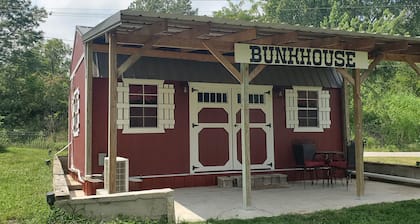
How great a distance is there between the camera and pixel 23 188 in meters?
6.88

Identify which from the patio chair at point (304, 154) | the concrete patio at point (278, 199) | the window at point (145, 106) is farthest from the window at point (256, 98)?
the concrete patio at point (278, 199)

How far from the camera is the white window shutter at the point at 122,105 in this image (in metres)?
7.21

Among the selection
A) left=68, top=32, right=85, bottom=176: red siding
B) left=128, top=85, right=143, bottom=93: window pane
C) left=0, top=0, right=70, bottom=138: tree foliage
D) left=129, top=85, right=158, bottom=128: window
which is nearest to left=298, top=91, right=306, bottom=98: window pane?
left=129, top=85, right=158, bottom=128: window

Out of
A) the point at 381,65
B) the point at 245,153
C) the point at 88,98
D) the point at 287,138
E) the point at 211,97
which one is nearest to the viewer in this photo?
the point at 245,153

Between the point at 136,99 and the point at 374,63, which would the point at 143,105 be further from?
the point at 374,63

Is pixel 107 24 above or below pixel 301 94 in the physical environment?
above

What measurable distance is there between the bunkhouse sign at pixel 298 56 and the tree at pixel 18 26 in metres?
24.6

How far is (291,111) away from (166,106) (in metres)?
2.79

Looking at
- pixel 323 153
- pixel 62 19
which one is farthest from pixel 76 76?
pixel 62 19

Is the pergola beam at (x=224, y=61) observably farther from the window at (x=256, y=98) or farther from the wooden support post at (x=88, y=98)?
the window at (x=256, y=98)

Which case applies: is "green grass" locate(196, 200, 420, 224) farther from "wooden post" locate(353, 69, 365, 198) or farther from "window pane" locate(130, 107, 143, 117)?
"window pane" locate(130, 107, 143, 117)

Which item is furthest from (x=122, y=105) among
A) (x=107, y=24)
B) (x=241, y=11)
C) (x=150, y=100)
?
(x=241, y=11)

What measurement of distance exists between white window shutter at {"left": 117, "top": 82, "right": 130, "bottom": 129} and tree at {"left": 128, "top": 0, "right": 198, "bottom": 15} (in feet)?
139

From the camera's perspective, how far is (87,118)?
702cm
